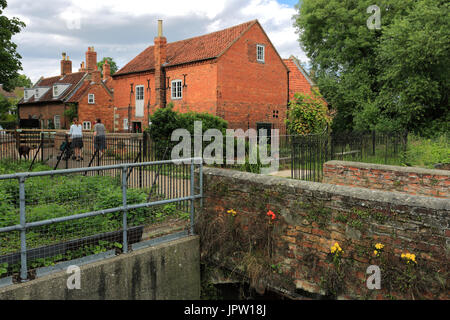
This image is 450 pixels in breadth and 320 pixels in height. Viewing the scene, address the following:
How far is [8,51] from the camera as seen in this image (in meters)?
25.5

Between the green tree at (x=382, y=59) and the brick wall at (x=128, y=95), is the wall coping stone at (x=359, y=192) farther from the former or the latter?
the brick wall at (x=128, y=95)

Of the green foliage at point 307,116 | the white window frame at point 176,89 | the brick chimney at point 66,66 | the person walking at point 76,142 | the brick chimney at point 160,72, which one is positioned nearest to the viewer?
the person walking at point 76,142

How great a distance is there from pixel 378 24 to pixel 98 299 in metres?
25.2

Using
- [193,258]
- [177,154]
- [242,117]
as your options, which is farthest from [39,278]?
[242,117]

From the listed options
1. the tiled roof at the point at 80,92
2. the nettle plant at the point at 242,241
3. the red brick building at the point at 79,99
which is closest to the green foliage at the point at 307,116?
the nettle plant at the point at 242,241

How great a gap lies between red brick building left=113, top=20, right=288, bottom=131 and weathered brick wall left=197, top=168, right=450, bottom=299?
56.6ft

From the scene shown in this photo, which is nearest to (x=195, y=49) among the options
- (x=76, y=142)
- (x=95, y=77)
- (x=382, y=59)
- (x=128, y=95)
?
(x=128, y=95)

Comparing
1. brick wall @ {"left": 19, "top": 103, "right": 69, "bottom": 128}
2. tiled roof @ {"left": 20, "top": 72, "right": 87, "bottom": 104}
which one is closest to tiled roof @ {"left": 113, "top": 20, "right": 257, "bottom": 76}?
brick wall @ {"left": 19, "top": 103, "right": 69, "bottom": 128}

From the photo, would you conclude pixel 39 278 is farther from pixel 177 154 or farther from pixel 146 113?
pixel 146 113

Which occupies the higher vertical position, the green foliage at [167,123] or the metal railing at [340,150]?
the green foliage at [167,123]

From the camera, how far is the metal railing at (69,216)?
486cm

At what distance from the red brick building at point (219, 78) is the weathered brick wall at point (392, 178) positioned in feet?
46.9

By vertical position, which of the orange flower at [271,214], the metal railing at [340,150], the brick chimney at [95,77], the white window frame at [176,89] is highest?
the brick chimney at [95,77]

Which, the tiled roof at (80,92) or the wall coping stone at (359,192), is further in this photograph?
the tiled roof at (80,92)
